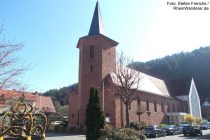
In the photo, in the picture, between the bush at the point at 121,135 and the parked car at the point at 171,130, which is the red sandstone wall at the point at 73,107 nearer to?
the parked car at the point at 171,130

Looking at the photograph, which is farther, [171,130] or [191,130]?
[171,130]

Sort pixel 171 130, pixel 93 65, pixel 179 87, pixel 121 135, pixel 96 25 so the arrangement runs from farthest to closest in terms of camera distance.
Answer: pixel 179 87 < pixel 96 25 < pixel 93 65 < pixel 171 130 < pixel 121 135

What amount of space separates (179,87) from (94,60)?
33022mm

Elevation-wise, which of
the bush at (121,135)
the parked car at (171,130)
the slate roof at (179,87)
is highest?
the slate roof at (179,87)

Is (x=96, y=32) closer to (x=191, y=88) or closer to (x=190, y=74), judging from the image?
(x=191, y=88)

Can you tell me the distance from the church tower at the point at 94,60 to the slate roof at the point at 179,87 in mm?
28857

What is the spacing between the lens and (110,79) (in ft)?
123

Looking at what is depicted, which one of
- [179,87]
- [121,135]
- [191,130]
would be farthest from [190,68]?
[121,135]

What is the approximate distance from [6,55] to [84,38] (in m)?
29.4

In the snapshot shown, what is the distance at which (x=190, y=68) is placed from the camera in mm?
96562

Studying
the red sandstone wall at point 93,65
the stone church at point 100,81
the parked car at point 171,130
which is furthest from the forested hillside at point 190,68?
the parked car at point 171,130

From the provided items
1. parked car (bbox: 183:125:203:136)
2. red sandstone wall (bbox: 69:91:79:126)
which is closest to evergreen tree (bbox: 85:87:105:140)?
A: parked car (bbox: 183:125:203:136)

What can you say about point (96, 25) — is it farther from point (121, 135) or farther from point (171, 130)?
point (121, 135)

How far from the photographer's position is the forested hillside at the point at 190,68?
93188mm
